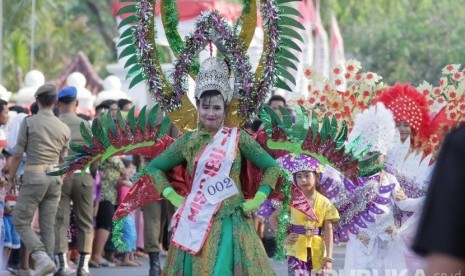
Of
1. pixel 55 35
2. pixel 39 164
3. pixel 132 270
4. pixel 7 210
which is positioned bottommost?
pixel 132 270

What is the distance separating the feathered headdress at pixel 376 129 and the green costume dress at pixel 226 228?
2339 millimetres

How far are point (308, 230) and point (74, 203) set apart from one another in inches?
141

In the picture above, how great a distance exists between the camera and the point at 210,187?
719 cm

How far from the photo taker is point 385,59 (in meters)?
39.3

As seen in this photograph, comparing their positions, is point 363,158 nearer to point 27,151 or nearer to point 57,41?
point 27,151

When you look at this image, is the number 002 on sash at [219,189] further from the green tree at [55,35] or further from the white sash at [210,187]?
the green tree at [55,35]

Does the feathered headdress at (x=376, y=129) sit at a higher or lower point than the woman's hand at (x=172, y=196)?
higher

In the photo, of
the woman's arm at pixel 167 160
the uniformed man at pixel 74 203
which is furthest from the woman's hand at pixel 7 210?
the woman's arm at pixel 167 160

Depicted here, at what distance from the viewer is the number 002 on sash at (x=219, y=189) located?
719 cm

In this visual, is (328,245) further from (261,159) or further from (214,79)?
(214,79)

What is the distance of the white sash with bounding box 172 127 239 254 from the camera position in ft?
23.6

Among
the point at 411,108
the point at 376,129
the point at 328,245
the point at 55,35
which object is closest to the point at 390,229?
the point at 376,129

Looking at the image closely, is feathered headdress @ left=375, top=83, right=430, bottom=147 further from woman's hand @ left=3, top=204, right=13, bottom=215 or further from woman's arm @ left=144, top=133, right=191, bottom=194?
woman's arm @ left=144, top=133, right=191, bottom=194

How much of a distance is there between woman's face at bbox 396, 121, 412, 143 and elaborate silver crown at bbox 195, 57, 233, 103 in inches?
158
